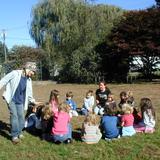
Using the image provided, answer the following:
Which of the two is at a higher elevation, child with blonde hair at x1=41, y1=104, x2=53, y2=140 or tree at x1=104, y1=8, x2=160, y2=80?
tree at x1=104, y1=8, x2=160, y2=80

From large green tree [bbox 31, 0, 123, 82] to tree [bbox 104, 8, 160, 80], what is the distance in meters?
2.37

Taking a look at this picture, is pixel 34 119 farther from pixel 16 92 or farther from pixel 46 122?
pixel 16 92

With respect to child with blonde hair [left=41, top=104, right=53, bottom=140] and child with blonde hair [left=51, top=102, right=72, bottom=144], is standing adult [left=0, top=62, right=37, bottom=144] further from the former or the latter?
child with blonde hair [left=51, top=102, right=72, bottom=144]

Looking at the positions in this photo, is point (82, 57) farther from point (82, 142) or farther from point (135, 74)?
point (82, 142)

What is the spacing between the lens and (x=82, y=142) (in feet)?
33.8

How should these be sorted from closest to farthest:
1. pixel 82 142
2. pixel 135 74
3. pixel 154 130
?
1. pixel 82 142
2. pixel 154 130
3. pixel 135 74

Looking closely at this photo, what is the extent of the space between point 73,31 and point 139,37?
7816 millimetres

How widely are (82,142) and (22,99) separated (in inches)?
65.8

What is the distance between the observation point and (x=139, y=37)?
35.3m

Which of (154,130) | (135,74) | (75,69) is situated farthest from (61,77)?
(154,130)

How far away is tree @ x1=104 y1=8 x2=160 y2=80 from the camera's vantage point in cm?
3484

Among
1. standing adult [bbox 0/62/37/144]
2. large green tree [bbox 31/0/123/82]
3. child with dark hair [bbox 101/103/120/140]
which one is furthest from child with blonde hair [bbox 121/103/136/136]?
large green tree [bbox 31/0/123/82]

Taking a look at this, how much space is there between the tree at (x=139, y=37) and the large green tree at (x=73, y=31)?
2.37m

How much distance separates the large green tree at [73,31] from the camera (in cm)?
3809
